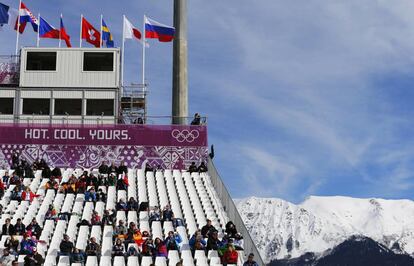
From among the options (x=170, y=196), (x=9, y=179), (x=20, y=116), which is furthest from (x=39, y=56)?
(x=170, y=196)

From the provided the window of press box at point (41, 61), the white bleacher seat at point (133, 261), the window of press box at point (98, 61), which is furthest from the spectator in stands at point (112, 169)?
the window of press box at point (41, 61)

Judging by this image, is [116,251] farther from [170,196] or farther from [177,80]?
[177,80]

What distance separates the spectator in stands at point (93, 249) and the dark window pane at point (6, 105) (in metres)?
22.6

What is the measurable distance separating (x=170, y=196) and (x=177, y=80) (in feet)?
59.1

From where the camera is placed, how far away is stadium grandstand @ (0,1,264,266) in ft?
86.6

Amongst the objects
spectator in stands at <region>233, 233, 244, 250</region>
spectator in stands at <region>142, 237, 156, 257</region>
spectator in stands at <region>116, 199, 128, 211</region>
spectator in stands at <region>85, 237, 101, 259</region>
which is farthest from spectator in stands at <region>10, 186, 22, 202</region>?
spectator in stands at <region>233, 233, 244, 250</region>

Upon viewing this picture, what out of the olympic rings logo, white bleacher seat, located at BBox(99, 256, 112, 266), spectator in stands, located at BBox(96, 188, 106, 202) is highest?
the olympic rings logo

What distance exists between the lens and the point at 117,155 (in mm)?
39969

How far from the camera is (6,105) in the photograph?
4722 cm

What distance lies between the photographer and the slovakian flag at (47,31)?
4850cm

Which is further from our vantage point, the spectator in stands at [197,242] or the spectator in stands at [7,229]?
the spectator in stands at [7,229]

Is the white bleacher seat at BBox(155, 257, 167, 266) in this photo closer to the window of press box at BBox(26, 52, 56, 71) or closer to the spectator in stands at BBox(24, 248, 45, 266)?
the spectator in stands at BBox(24, 248, 45, 266)

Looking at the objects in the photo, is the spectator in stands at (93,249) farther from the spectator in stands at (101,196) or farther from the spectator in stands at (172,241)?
the spectator in stands at (101,196)

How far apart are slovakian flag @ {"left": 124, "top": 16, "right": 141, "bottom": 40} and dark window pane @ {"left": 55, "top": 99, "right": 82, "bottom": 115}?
4.57 metres
